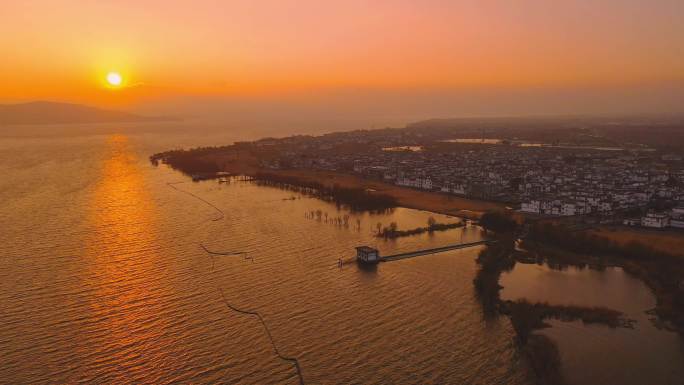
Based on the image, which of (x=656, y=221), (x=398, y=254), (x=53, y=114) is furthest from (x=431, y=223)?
(x=53, y=114)

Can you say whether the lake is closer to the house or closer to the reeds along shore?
the reeds along shore

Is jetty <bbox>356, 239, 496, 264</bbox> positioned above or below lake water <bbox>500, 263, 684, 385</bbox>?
above

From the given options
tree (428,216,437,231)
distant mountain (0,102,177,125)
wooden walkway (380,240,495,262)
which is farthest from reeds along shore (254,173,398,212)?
distant mountain (0,102,177,125)

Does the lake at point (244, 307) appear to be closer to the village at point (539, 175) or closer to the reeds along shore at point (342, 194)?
the reeds along shore at point (342, 194)

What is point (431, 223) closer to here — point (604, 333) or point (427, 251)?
point (427, 251)

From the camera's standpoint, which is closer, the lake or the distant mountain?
the lake

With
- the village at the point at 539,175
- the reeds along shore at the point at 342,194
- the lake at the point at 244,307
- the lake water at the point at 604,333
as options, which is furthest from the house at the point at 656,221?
the reeds along shore at the point at 342,194
